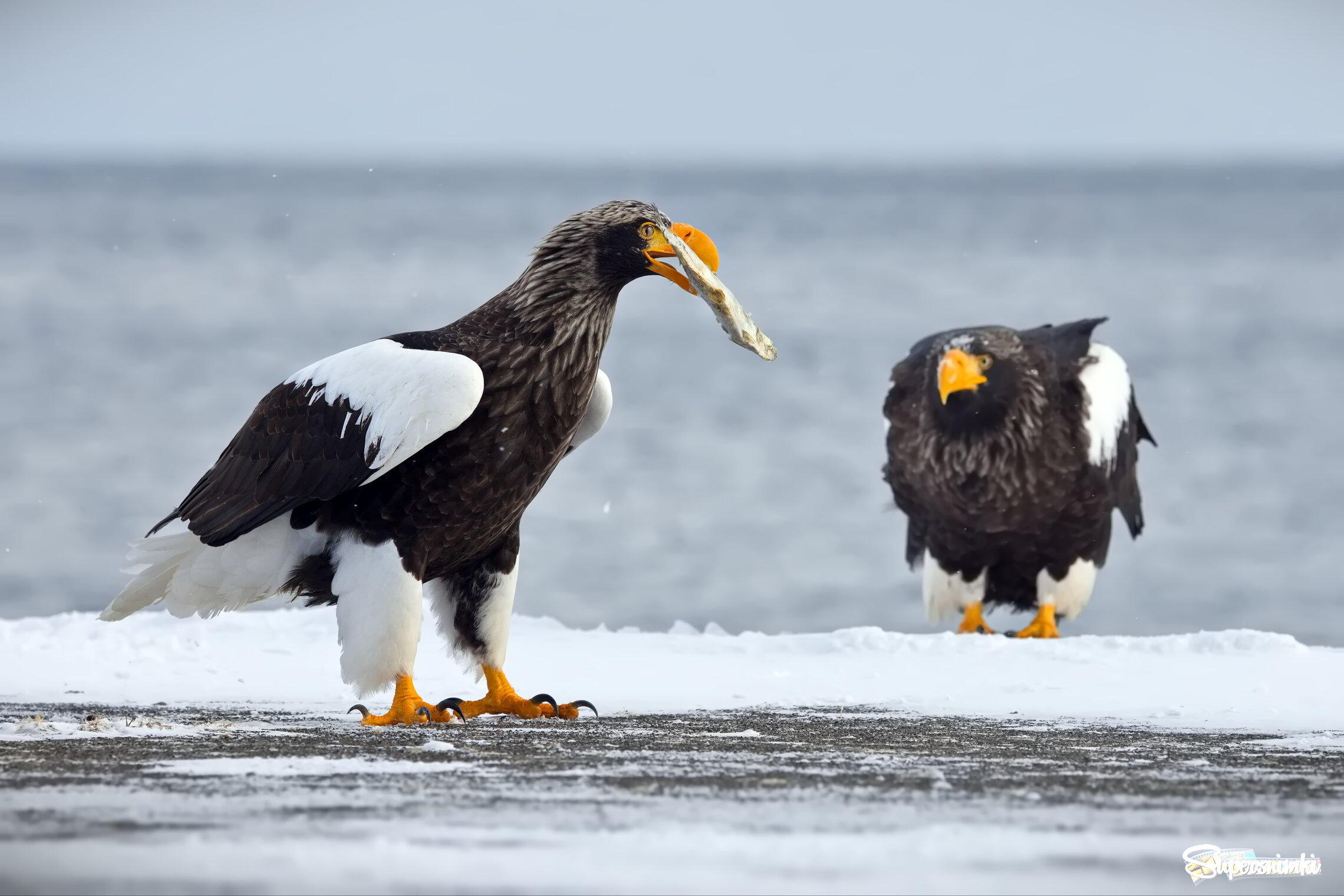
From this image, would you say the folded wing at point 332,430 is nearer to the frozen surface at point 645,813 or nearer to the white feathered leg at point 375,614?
the white feathered leg at point 375,614

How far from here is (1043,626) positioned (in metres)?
10.0

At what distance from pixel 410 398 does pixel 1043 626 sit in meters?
6.14

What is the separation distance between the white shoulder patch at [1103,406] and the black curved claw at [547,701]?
5.31m

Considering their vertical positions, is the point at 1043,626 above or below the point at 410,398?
below

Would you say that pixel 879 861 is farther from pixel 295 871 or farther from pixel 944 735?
pixel 944 735

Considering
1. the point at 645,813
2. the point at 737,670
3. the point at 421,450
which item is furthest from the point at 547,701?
the point at 645,813

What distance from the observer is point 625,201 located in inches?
212

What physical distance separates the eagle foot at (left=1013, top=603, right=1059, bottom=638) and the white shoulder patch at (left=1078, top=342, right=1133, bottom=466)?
3.28ft

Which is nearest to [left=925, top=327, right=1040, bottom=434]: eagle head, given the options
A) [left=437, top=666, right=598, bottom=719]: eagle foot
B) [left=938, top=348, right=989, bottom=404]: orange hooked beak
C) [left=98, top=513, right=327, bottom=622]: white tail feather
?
[left=938, top=348, right=989, bottom=404]: orange hooked beak

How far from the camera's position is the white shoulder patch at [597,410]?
18.8 feet

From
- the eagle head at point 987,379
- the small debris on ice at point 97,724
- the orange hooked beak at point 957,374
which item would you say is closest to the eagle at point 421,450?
the small debris on ice at point 97,724

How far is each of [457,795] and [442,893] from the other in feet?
2.45

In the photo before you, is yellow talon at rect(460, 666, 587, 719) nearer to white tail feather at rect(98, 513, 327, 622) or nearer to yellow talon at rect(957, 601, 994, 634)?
white tail feather at rect(98, 513, 327, 622)

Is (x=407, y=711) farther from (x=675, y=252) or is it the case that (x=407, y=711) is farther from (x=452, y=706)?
(x=675, y=252)
